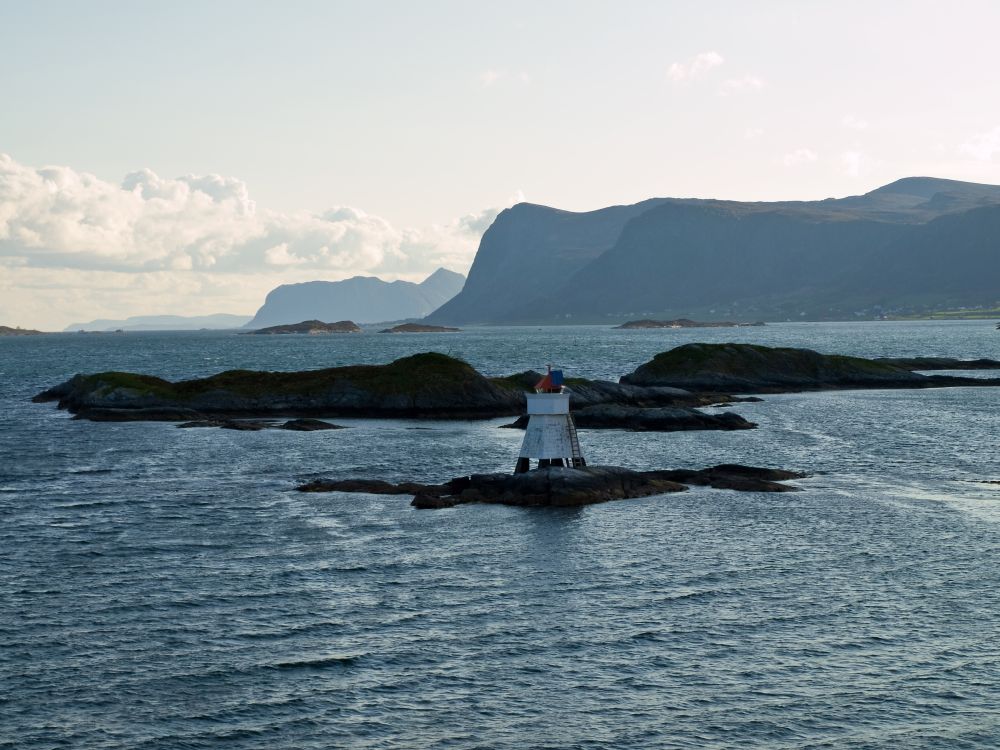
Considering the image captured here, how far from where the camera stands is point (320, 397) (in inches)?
3853

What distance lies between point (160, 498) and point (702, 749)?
35.8 m

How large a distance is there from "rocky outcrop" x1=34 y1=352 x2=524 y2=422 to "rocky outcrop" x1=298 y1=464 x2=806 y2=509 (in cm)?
3896

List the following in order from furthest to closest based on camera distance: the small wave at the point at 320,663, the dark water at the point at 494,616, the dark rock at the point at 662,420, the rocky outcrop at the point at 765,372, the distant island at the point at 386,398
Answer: the rocky outcrop at the point at 765,372, the distant island at the point at 386,398, the dark rock at the point at 662,420, the small wave at the point at 320,663, the dark water at the point at 494,616

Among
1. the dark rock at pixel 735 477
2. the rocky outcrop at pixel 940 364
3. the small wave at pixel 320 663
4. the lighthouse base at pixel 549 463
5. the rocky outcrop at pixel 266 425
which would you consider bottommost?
the small wave at pixel 320 663

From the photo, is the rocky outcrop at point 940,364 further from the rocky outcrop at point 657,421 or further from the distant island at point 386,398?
the rocky outcrop at point 657,421

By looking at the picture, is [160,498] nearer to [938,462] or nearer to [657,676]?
[657,676]

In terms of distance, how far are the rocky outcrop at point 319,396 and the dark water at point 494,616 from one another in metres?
34.5

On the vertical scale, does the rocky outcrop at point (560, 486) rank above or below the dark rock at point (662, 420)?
below

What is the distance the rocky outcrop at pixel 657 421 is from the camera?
83.8 metres

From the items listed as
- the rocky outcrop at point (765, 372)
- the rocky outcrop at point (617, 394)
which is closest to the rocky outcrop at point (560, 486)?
the rocky outcrop at point (617, 394)

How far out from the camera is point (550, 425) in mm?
51750

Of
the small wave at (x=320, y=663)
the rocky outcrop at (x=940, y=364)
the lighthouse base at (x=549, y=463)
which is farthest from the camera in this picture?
the rocky outcrop at (x=940, y=364)

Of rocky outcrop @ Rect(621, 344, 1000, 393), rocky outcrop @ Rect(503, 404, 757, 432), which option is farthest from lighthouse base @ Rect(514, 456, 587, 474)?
rocky outcrop @ Rect(621, 344, 1000, 393)

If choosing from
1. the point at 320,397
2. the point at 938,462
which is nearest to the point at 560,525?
the point at 938,462
